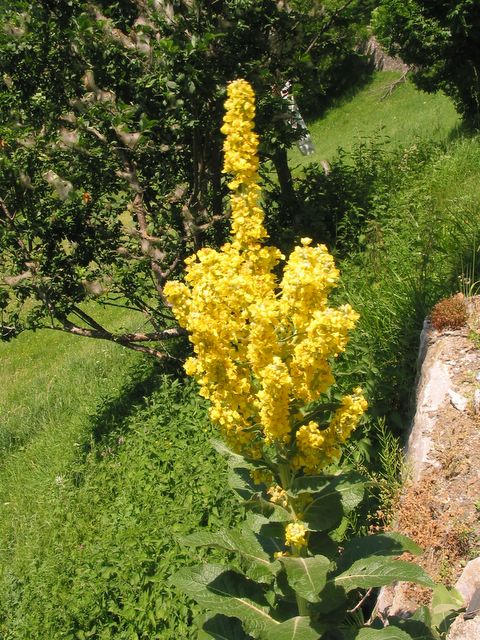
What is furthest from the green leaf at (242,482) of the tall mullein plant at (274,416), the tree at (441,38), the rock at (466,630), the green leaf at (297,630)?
the tree at (441,38)

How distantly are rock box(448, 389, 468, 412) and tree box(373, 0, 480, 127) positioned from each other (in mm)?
6402

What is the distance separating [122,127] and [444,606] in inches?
171

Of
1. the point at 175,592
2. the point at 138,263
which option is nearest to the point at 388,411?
the point at 175,592

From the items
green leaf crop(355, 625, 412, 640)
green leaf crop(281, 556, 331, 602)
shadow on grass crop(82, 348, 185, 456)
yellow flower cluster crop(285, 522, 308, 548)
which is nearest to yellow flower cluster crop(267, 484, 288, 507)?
yellow flower cluster crop(285, 522, 308, 548)

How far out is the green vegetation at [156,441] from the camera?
443 centimetres

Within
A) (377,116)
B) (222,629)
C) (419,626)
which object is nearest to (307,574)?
(419,626)

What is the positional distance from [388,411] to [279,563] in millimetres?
2188

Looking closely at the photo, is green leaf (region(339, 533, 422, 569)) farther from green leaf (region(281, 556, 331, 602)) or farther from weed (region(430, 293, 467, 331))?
weed (region(430, 293, 467, 331))

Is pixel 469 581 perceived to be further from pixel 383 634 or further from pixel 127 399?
pixel 127 399

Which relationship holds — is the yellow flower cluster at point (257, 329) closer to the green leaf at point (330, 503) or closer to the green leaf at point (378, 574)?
the green leaf at point (330, 503)

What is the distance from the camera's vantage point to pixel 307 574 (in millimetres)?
2742

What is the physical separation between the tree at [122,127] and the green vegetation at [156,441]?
4.00 feet

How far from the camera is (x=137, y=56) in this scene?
237 inches

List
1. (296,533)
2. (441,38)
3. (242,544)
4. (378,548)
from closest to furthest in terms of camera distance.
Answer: (296,533)
(378,548)
(242,544)
(441,38)
